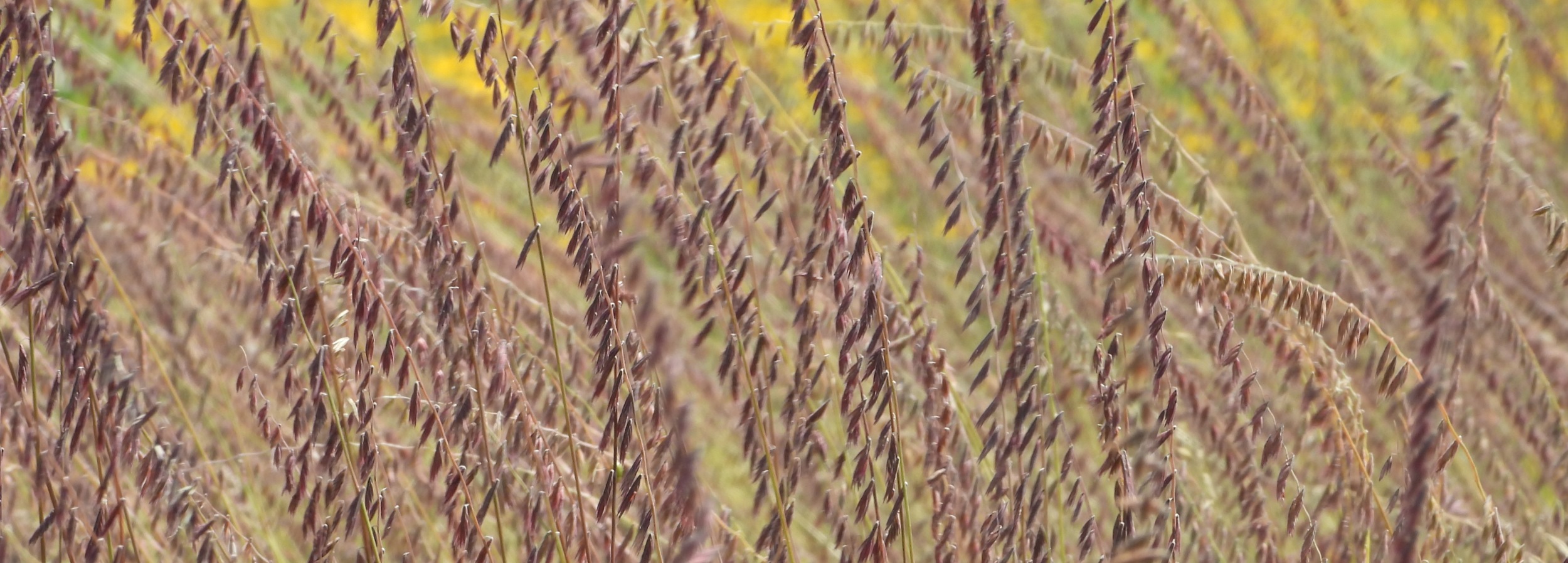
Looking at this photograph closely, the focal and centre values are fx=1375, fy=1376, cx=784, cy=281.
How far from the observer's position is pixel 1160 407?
4.56 ft

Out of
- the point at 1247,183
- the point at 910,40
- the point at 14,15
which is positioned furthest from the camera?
the point at 1247,183

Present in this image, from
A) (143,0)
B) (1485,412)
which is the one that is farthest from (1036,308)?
(1485,412)

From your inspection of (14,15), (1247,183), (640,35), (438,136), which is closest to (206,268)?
(438,136)

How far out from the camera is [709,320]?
1414 millimetres

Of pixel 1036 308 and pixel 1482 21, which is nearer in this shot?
pixel 1036 308

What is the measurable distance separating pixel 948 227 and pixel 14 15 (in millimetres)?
939

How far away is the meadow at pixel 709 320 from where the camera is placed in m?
1.31

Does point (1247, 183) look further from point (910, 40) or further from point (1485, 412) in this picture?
point (910, 40)

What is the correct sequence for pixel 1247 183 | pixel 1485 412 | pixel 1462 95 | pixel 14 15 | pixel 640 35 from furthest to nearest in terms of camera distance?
1. pixel 1462 95
2. pixel 1247 183
3. pixel 1485 412
4. pixel 640 35
5. pixel 14 15

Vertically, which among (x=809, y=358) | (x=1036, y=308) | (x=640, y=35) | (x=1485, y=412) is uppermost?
(x=640, y=35)

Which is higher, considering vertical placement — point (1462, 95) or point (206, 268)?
point (1462, 95)

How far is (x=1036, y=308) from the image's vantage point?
1.46 meters

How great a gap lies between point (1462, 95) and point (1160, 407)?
2359 mm

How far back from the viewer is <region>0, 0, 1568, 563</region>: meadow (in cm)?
131
